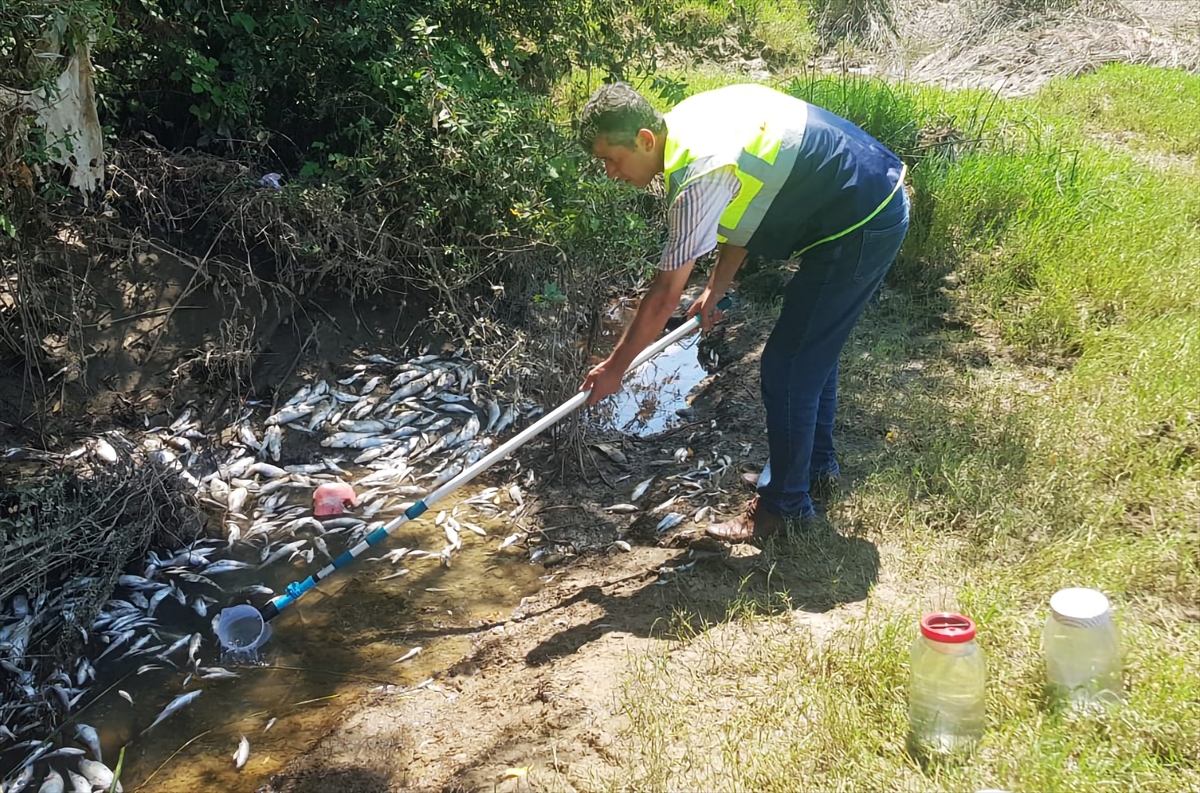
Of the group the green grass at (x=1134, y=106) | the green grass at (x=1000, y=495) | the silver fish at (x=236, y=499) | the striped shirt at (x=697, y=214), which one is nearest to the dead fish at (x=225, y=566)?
the silver fish at (x=236, y=499)

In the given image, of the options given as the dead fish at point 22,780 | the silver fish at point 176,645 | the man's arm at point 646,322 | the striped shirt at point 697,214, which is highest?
the striped shirt at point 697,214

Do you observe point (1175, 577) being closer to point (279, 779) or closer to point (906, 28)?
point (279, 779)

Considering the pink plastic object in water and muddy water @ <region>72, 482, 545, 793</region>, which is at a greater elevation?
the pink plastic object in water

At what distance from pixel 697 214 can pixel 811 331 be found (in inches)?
28.2

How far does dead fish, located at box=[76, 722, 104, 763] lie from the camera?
3318mm

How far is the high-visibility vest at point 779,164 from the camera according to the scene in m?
3.20

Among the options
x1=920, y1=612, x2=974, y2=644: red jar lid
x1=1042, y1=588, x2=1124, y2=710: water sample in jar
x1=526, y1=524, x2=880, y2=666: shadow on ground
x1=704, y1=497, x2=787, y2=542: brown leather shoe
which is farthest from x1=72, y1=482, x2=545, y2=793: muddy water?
x1=1042, y1=588, x2=1124, y2=710: water sample in jar

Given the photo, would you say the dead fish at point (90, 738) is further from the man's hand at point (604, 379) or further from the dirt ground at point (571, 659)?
the man's hand at point (604, 379)

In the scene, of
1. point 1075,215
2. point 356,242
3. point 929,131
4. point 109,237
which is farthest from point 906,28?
point 109,237

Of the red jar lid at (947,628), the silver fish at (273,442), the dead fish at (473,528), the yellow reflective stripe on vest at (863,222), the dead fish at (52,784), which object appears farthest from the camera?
the silver fish at (273,442)

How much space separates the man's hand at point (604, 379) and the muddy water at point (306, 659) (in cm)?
111

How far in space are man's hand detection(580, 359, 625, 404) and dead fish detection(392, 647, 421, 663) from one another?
1267 millimetres

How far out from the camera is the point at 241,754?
330 centimetres

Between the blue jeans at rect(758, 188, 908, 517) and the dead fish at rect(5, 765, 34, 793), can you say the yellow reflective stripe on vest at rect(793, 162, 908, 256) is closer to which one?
the blue jeans at rect(758, 188, 908, 517)
